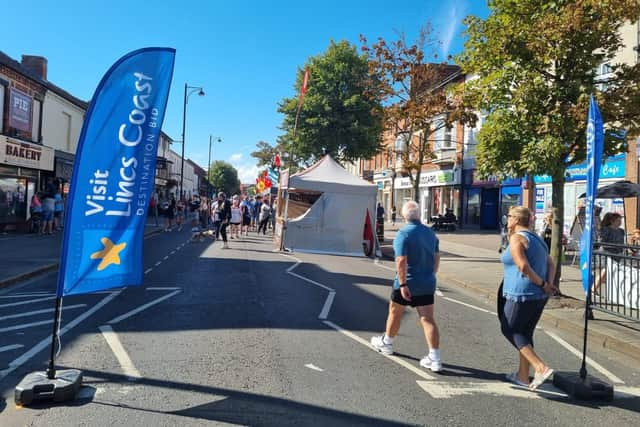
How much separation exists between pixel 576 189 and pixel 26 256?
21.0 meters

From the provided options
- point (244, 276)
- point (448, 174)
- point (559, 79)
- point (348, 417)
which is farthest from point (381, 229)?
point (348, 417)

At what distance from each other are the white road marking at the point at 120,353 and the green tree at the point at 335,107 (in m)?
29.0

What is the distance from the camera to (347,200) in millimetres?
16609

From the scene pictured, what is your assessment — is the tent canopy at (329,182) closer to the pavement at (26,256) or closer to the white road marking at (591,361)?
the pavement at (26,256)

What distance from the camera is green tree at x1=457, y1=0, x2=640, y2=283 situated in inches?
327

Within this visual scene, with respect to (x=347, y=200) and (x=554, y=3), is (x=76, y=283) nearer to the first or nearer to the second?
(x=554, y=3)

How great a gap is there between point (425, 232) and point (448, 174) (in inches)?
1133

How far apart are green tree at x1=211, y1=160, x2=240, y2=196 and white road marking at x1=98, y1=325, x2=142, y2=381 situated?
96.3m

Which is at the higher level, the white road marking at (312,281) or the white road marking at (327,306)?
the white road marking at (312,281)

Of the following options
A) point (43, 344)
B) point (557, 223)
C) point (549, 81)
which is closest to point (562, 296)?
point (557, 223)

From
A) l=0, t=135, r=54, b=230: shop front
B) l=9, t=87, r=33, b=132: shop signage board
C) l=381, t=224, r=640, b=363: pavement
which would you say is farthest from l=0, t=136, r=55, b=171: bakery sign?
l=381, t=224, r=640, b=363: pavement

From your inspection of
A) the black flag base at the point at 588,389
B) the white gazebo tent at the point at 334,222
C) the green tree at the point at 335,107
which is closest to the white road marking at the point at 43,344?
the black flag base at the point at 588,389

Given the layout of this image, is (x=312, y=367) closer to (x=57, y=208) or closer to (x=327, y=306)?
(x=327, y=306)

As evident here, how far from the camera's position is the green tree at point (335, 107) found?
34281 millimetres
